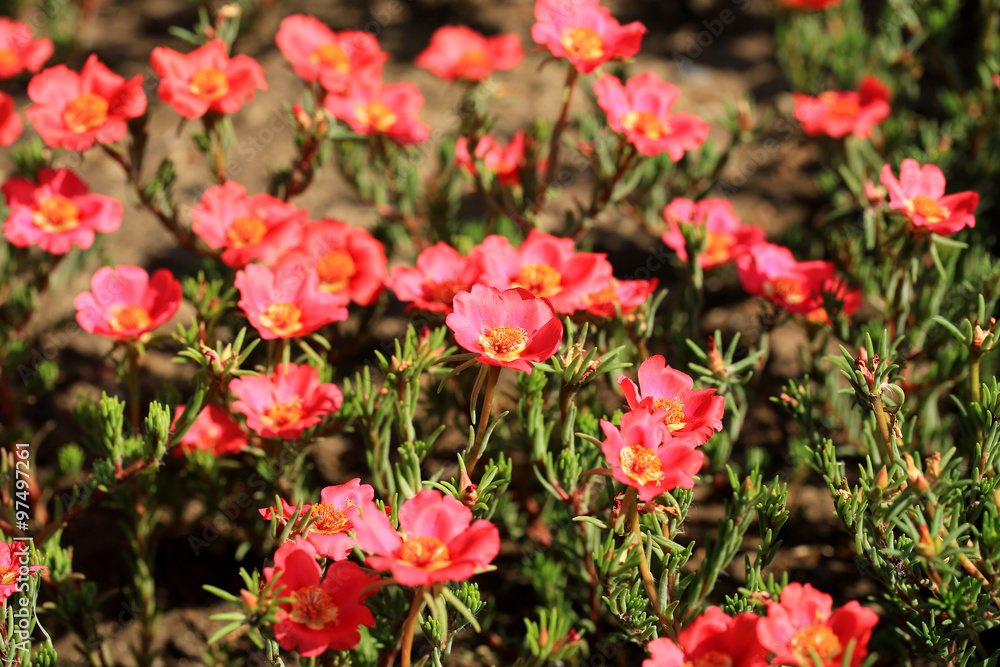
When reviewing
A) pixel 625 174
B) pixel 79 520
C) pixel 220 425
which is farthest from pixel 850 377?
pixel 79 520

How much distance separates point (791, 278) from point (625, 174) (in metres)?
0.69

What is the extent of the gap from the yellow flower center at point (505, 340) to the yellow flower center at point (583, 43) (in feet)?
3.34

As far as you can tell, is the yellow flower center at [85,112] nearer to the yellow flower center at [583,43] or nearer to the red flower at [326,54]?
the red flower at [326,54]

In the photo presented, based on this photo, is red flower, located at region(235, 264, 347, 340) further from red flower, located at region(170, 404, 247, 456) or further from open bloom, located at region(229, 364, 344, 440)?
red flower, located at region(170, 404, 247, 456)

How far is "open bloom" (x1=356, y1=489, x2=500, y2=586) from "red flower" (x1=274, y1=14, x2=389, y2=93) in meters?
1.74

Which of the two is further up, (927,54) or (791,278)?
→ (927,54)

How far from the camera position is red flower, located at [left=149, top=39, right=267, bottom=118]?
2.74m

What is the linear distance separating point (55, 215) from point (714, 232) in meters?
2.18

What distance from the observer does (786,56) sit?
4230mm

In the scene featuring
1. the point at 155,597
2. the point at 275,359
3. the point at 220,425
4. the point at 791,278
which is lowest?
the point at 155,597

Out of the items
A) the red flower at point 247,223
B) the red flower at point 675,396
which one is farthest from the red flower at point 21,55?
the red flower at point 675,396

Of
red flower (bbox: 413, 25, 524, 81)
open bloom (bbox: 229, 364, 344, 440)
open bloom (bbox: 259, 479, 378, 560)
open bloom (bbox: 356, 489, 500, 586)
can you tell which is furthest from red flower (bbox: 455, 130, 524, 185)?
open bloom (bbox: 356, 489, 500, 586)

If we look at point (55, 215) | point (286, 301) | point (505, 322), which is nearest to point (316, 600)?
point (505, 322)

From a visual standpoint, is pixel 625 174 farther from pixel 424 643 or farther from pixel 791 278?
pixel 424 643
